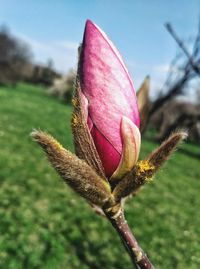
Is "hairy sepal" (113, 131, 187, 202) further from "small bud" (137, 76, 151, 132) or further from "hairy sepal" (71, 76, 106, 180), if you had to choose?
"small bud" (137, 76, 151, 132)

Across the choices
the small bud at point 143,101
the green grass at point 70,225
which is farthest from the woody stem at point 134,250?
the green grass at point 70,225

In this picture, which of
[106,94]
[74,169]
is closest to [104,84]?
[106,94]

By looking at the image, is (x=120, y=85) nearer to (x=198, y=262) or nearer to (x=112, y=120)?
(x=112, y=120)

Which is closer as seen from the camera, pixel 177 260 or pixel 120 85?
pixel 120 85

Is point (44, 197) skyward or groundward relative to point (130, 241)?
groundward

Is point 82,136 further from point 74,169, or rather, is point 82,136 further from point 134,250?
point 134,250

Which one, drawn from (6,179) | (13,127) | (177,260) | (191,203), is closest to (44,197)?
(6,179)
